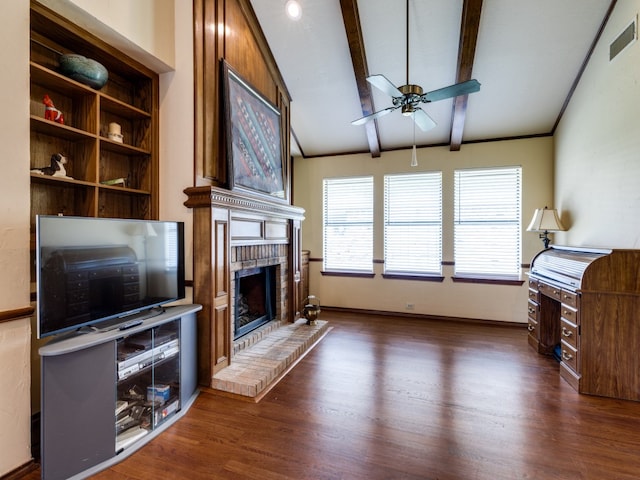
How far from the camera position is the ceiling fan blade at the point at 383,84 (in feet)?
8.45

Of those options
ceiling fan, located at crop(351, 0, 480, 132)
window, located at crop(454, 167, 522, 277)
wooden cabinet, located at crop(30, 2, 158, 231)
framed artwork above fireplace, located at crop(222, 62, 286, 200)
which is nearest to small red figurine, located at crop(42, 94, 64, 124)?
wooden cabinet, located at crop(30, 2, 158, 231)

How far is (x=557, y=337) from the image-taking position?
3.64 metres

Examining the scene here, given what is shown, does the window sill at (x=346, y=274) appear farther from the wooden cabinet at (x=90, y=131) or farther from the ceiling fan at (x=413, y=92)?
the wooden cabinet at (x=90, y=131)

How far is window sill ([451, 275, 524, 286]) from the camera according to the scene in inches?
189

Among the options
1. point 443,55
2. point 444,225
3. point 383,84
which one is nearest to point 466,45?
point 443,55

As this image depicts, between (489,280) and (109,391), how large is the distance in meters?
4.92

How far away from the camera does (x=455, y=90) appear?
8.69 ft

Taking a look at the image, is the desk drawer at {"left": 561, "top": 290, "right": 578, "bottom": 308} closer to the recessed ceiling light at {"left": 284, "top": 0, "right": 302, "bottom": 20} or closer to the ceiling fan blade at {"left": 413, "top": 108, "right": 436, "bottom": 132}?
the ceiling fan blade at {"left": 413, "top": 108, "right": 436, "bottom": 132}

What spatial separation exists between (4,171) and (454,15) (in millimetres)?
4093

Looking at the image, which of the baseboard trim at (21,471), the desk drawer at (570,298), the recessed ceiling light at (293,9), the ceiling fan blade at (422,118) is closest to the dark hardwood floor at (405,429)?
the baseboard trim at (21,471)

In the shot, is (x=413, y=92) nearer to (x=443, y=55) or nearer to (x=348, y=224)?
(x=443, y=55)

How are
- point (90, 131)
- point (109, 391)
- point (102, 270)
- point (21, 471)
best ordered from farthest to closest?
1. point (90, 131)
2. point (102, 270)
3. point (109, 391)
4. point (21, 471)

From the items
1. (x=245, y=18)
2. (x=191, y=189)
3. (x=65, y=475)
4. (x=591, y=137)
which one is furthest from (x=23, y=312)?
(x=591, y=137)

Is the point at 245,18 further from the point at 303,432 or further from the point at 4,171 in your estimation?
the point at 303,432
